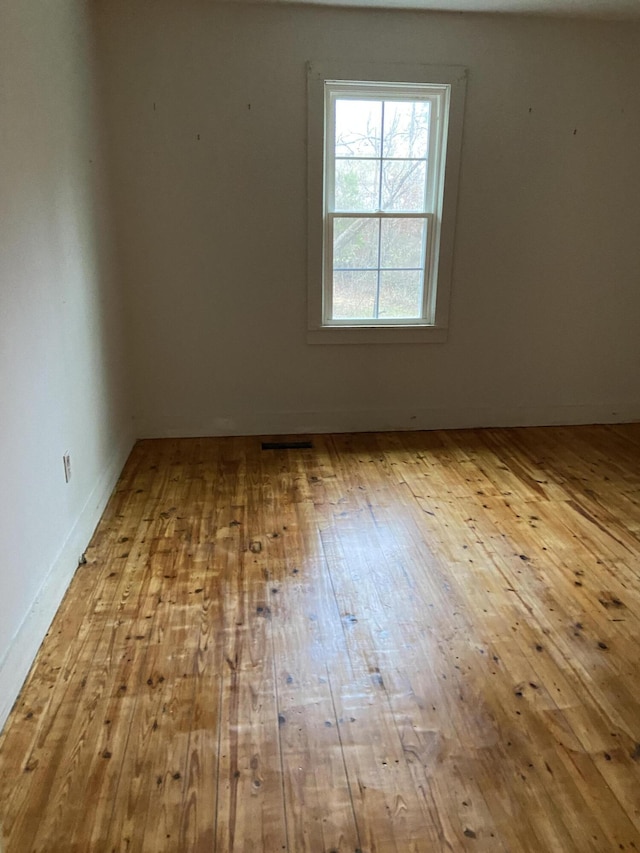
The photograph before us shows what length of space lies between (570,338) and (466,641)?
274 cm

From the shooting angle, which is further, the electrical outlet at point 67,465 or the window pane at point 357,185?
the window pane at point 357,185

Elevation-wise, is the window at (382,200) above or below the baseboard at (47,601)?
above

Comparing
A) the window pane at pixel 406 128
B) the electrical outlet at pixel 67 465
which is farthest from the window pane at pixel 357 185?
the electrical outlet at pixel 67 465

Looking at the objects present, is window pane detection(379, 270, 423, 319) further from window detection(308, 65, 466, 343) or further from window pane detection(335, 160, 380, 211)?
window pane detection(335, 160, 380, 211)

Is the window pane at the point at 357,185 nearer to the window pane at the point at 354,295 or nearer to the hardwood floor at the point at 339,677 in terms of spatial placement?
the window pane at the point at 354,295

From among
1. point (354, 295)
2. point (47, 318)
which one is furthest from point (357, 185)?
point (47, 318)

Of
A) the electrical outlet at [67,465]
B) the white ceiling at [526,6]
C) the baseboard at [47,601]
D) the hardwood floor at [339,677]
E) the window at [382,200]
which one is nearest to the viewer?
the hardwood floor at [339,677]

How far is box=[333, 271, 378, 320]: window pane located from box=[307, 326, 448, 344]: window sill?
10 cm

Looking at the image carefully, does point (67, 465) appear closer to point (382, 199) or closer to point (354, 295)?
point (354, 295)

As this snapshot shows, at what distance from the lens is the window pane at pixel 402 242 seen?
3.99 metres

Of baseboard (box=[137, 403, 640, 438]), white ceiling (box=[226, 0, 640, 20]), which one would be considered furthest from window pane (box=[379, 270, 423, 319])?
white ceiling (box=[226, 0, 640, 20])

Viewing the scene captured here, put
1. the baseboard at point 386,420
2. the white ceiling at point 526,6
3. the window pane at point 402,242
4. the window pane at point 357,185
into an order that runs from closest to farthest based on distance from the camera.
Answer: the white ceiling at point 526,6, the window pane at point 357,185, the window pane at point 402,242, the baseboard at point 386,420

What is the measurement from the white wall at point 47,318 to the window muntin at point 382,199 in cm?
139

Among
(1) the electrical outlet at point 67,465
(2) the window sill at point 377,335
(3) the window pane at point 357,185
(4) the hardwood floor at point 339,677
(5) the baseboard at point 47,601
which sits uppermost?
(3) the window pane at point 357,185
